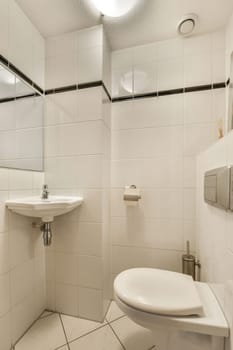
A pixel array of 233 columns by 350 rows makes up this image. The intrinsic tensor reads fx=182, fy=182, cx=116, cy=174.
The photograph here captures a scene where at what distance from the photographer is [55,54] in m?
1.52

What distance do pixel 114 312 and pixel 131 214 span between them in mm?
776

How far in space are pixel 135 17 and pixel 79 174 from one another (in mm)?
1230

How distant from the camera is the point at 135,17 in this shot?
4.38ft

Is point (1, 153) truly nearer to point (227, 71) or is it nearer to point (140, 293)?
point (140, 293)

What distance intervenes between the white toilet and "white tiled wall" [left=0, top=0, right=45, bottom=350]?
0.70 m

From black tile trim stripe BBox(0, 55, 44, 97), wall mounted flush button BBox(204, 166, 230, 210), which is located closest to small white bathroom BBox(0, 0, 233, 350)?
black tile trim stripe BBox(0, 55, 44, 97)

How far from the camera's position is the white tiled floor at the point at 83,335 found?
1.14 meters

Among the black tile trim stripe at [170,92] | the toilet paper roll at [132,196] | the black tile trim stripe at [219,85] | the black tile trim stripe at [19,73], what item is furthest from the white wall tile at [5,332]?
the black tile trim stripe at [219,85]

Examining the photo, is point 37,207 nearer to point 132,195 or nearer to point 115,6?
point 132,195

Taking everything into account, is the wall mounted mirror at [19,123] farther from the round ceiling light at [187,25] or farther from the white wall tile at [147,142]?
the round ceiling light at [187,25]

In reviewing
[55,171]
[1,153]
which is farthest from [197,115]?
[1,153]

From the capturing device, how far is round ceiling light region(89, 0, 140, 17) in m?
1.19

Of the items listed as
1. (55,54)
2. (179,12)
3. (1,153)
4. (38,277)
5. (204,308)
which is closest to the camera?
(204,308)

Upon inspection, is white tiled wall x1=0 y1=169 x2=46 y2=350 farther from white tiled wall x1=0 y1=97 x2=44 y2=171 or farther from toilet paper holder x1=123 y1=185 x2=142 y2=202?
toilet paper holder x1=123 y1=185 x2=142 y2=202
